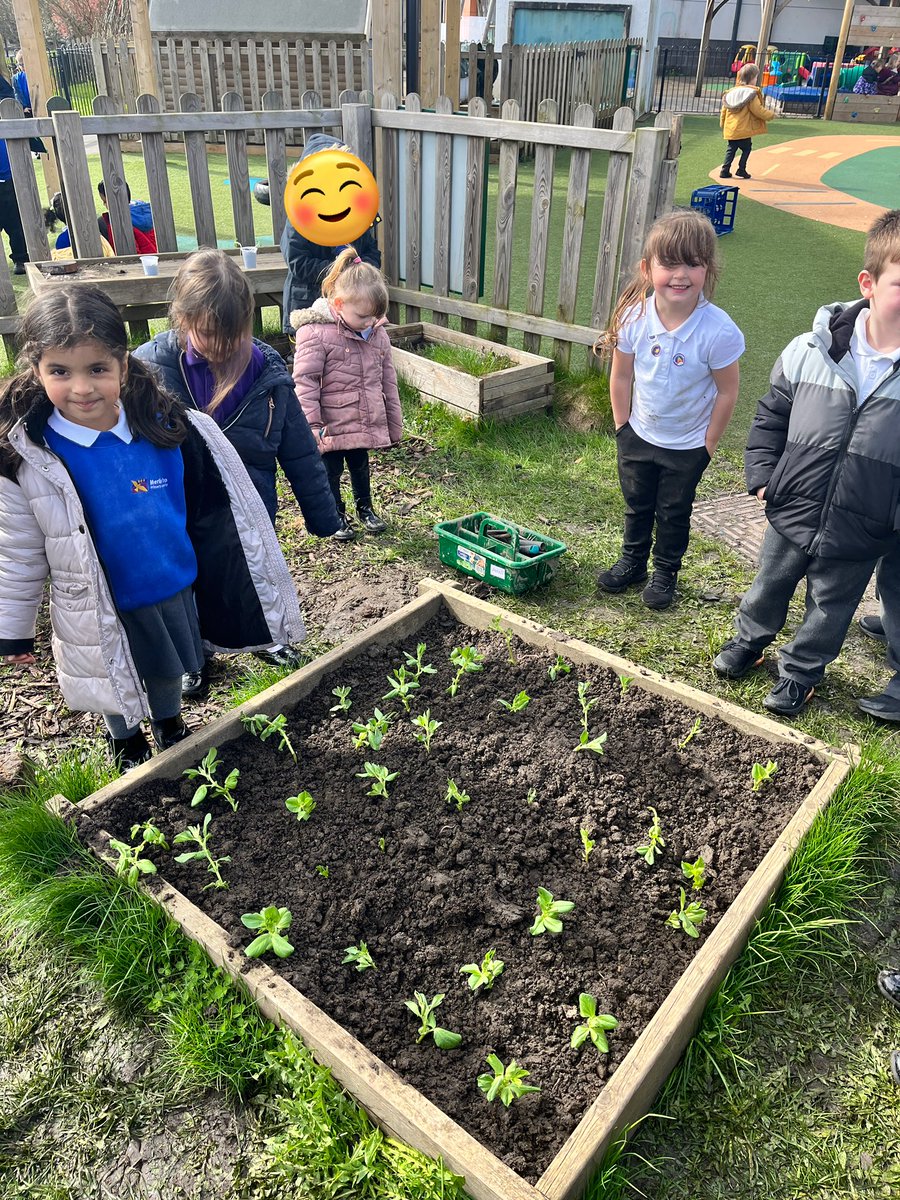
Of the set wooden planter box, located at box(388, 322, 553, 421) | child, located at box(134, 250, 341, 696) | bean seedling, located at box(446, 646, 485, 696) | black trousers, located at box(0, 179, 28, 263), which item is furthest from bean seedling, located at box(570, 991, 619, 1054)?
black trousers, located at box(0, 179, 28, 263)

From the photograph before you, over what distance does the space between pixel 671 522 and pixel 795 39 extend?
107 ft

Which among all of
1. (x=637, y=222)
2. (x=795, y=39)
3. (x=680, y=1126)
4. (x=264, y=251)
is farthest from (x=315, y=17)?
(x=795, y=39)

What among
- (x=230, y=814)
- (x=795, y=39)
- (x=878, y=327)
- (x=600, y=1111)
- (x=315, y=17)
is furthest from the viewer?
(x=795, y=39)

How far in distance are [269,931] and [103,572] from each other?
1132 millimetres

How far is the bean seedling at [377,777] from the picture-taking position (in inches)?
99.7

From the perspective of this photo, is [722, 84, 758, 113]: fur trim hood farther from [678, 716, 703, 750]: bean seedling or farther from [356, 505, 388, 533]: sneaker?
[678, 716, 703, 750]: bean seedling

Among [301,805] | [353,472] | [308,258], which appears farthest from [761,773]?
[308,258]

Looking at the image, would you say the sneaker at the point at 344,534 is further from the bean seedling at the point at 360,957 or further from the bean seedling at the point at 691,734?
the bean seedling at the point at 360,957

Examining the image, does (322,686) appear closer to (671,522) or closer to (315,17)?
(671,522)

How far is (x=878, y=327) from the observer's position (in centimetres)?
283

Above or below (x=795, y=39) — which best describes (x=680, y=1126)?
below

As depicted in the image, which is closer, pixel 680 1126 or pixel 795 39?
pixel 680 1126

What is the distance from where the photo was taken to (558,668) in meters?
3.10

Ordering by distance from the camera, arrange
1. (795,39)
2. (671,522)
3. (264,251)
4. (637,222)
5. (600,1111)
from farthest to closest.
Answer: (795,39)
(264,251)
(637,222)
(671,522)
(600,1111)
